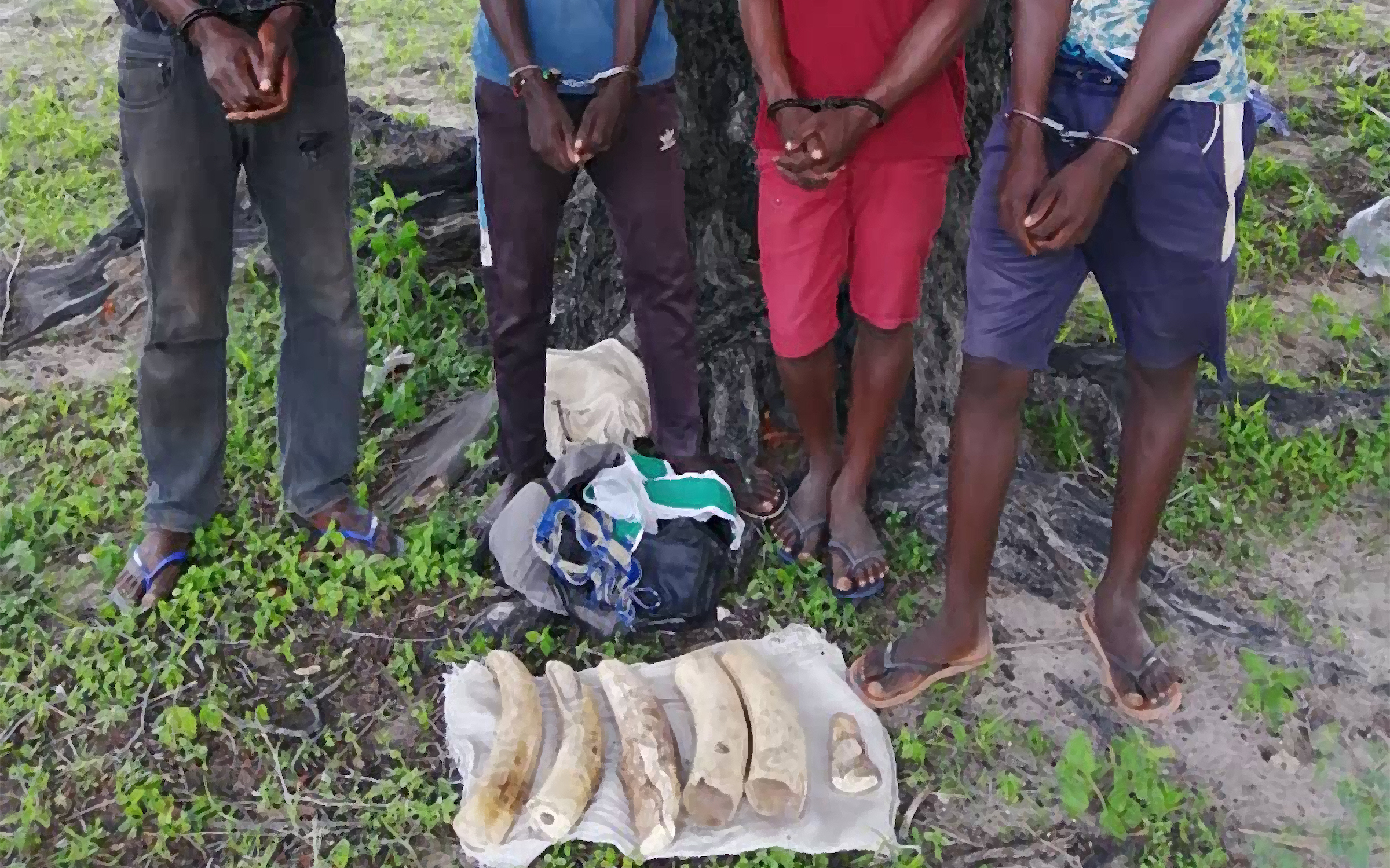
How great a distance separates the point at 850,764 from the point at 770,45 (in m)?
1.94

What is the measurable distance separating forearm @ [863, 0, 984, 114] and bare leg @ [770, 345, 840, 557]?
2.67 ft

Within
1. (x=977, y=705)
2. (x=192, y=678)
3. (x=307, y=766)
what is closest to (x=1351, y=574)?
(x=977, y=705)

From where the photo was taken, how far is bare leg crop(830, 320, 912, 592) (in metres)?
3.29

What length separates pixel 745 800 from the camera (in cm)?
277

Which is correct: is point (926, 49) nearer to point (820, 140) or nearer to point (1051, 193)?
point (820, 140)

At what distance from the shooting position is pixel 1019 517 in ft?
11.8

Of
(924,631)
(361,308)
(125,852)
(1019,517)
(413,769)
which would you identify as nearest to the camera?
(125,852)

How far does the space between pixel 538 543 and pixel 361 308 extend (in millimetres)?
1915

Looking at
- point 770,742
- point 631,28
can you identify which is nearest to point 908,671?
point 770,742

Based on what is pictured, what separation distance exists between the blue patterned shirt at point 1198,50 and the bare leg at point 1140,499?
0.65 metres

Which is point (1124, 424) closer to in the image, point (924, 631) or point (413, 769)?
point (924, 631)

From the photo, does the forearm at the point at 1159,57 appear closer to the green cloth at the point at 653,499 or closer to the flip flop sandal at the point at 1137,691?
the flip flop sandal at the point at 1137,691

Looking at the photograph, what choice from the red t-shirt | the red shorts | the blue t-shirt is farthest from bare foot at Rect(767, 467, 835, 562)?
the blue t-shirt

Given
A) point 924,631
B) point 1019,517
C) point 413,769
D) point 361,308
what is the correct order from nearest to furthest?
point 413,769
point 924,631
point 1019,517
point 361,308
